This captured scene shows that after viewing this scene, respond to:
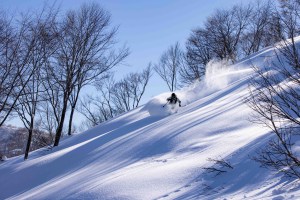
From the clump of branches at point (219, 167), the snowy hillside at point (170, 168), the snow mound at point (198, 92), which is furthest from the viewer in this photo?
the snow mound at point (198, 92)

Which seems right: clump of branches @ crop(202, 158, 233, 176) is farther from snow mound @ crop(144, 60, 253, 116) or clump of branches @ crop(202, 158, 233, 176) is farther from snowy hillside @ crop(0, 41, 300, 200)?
snow mound @ crop(144, 60, 253, 116)

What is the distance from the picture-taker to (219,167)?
6.75 meters

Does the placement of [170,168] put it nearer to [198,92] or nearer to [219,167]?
[219,167]

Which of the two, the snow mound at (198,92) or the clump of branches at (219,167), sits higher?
the snow mound at (198,92)

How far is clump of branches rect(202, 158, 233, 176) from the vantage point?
260 inches

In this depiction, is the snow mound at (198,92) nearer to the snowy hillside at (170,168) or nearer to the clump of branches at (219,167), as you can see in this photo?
the snowy hillside at (170,168)

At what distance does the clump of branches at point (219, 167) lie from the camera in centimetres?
659

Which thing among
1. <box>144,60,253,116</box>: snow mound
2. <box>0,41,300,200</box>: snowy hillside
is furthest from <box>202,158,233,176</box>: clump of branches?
<box>144,60,253,116</box>: snow mound

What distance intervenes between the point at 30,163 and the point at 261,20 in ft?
93.3

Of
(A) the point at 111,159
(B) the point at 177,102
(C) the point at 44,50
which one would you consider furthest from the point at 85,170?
(B) the point at 177,102

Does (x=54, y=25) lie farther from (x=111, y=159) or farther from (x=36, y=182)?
(x=36, y=182)

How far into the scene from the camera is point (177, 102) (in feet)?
51.0

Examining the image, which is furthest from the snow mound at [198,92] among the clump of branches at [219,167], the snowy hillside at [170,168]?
the clump of branches at [219,167]

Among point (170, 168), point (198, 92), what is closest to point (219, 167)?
point (170, 168)
